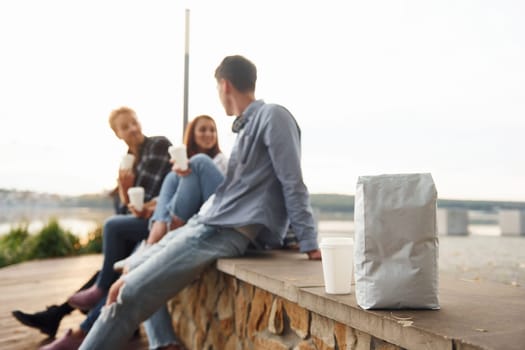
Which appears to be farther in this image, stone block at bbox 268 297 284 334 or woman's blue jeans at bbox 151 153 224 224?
woman's blue jeans at bbox 151 153 224 224

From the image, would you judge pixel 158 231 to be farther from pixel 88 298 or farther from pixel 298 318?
pixel 298 318

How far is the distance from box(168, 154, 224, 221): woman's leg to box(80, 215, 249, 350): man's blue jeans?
17.7 inches

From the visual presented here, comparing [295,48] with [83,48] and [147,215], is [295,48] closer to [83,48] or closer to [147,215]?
[147,215]

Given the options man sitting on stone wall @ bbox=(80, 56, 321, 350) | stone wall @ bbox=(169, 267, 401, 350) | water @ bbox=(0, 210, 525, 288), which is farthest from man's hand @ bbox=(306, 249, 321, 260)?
water @ bbox=(0, 210, 525, 288)

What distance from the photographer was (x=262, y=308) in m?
1.94

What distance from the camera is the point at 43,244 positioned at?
8234 millimetres

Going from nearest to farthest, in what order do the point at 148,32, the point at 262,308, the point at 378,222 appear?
the point at 378,222 → the point at 262,308 → the point at 148,32

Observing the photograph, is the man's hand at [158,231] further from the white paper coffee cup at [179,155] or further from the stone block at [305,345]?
the stone block at [305,345]

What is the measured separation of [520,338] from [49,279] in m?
5.57

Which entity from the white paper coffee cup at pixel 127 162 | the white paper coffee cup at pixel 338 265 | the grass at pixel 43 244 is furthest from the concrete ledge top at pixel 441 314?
the grass at pixel 43 244

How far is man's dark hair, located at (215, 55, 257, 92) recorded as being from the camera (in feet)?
8.07

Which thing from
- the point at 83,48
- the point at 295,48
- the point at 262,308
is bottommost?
the point at 262,308

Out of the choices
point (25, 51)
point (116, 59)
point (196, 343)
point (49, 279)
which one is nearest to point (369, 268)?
point (196, 343)

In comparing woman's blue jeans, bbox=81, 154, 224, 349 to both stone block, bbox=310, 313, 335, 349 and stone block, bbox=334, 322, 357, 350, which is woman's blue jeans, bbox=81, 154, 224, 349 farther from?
stone block, bbox=334, 322, 357, 350
